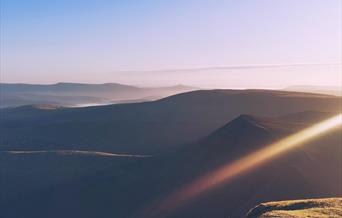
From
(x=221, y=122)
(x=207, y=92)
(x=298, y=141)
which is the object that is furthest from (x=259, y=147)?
(x=207, y=92)

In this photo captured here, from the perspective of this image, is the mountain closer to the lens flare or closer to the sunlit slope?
the lens flare

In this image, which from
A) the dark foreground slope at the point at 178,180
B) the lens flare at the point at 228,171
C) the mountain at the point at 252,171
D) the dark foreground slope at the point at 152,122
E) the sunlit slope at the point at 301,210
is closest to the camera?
the sunlit slope at the point at 301,210

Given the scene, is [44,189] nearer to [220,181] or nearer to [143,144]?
[220,181]

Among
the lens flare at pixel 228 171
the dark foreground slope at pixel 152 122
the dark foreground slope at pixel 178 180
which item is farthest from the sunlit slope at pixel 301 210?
the dark foreground slope at pixel 152 122

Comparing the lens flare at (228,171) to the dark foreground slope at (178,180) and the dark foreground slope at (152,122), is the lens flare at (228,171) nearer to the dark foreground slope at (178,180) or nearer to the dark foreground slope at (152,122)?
the dark foreground slope at (178,180)

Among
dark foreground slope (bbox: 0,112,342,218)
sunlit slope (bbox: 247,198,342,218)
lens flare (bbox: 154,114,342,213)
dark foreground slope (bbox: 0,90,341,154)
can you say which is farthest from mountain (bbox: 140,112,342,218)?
dark foreground slope (bbox: 0,90,341,154)

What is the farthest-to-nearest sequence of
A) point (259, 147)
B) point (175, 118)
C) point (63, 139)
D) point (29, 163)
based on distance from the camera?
point (175, 118), point (63, 139), point (29, 163), point (259, 147)
